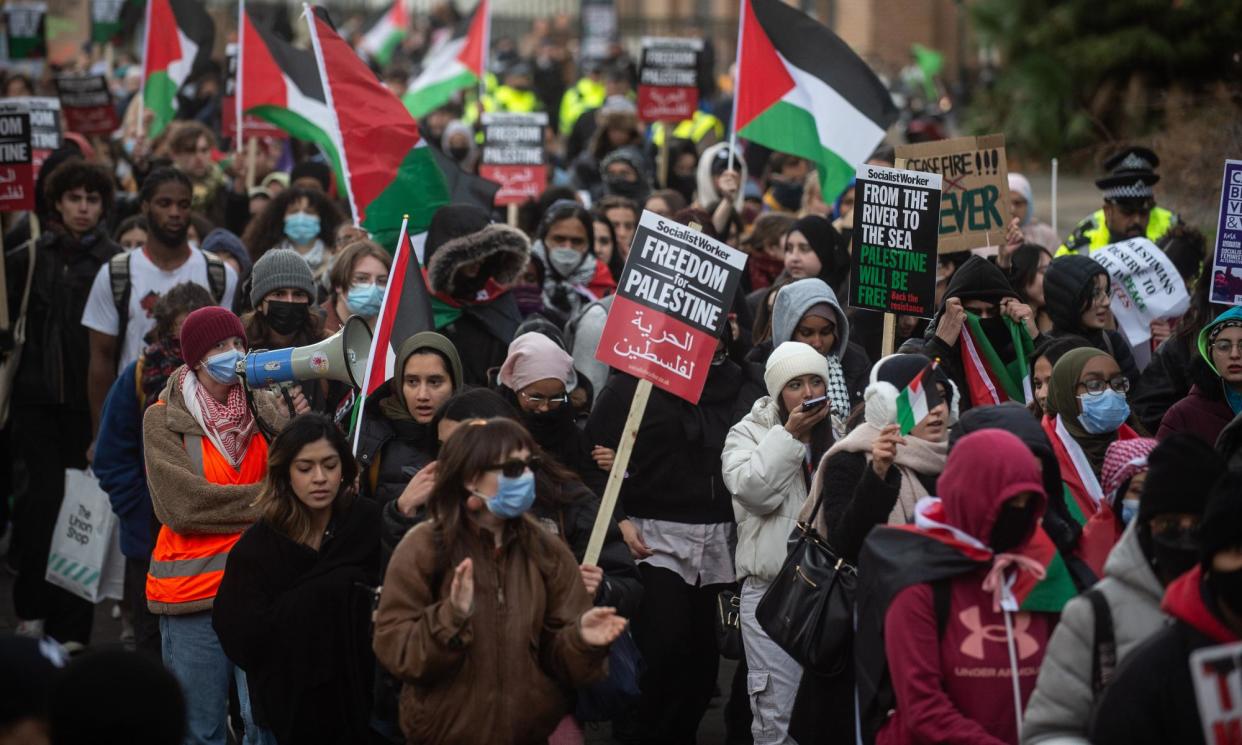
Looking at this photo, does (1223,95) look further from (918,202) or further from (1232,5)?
(918,202)

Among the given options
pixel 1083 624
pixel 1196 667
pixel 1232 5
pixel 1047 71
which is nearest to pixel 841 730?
pixel 1083 624

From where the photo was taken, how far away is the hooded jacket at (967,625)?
15.3 ft

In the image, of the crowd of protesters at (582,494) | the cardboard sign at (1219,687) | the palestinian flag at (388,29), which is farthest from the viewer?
the palestinian flag at (388,29)

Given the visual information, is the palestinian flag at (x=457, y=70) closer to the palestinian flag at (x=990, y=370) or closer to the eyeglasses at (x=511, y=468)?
the palestinian flag at (x=990, y=370)

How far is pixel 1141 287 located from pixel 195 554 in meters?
4.83

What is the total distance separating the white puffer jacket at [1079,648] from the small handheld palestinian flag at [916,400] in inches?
48.8

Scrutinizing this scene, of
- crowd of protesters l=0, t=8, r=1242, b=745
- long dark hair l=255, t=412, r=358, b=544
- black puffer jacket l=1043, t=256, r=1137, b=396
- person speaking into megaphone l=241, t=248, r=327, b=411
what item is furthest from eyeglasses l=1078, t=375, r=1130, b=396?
person speaking into megaphone l=241, t=248, r=327, b=411

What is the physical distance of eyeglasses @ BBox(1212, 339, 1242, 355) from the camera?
686cm

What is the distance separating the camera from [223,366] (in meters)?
6.45

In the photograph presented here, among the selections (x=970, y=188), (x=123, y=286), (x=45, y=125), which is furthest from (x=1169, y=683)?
(x=45, y=125)

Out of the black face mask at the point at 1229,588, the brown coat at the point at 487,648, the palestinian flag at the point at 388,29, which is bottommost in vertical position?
the brown coat at the point at 487,648

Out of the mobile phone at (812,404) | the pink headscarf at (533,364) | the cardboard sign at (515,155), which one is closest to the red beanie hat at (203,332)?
the pink headscarf at (533,364)

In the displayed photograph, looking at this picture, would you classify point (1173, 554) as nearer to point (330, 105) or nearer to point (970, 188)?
point (970, 188)

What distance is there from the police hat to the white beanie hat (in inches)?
141
